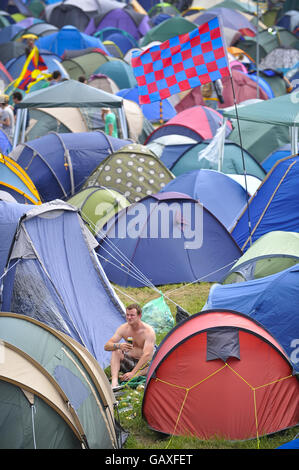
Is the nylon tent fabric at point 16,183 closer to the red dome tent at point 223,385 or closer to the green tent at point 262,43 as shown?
the red dome tent at point 223,385

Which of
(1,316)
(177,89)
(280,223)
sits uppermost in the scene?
(177,89)

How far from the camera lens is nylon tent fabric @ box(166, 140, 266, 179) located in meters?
12.9

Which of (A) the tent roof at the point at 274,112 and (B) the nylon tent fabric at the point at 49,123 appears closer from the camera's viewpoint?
(A) the tent roof at the point at 274,112

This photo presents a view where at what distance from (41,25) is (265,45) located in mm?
9649

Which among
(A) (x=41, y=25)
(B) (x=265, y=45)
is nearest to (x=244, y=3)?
(B) (x=265, y=45)

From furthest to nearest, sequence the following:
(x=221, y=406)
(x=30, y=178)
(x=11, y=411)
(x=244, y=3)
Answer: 1. (x=244, y=3)
2. (x=30, y=178)
3. (x=221, y=406)
4. (x=11, y=411)

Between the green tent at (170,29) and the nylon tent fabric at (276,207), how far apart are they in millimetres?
19683

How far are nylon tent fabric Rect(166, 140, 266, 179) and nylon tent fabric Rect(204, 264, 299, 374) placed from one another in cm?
600

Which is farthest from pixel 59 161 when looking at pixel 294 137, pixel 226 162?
pixel 294 137

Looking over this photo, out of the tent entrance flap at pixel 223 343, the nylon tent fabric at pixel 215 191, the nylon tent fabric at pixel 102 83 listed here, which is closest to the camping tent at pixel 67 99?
the nylon tent fabric at pixel 215 191

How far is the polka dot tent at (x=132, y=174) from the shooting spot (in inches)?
467

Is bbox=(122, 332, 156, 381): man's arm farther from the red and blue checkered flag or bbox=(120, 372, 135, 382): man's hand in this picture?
the red and blue checkered flag
